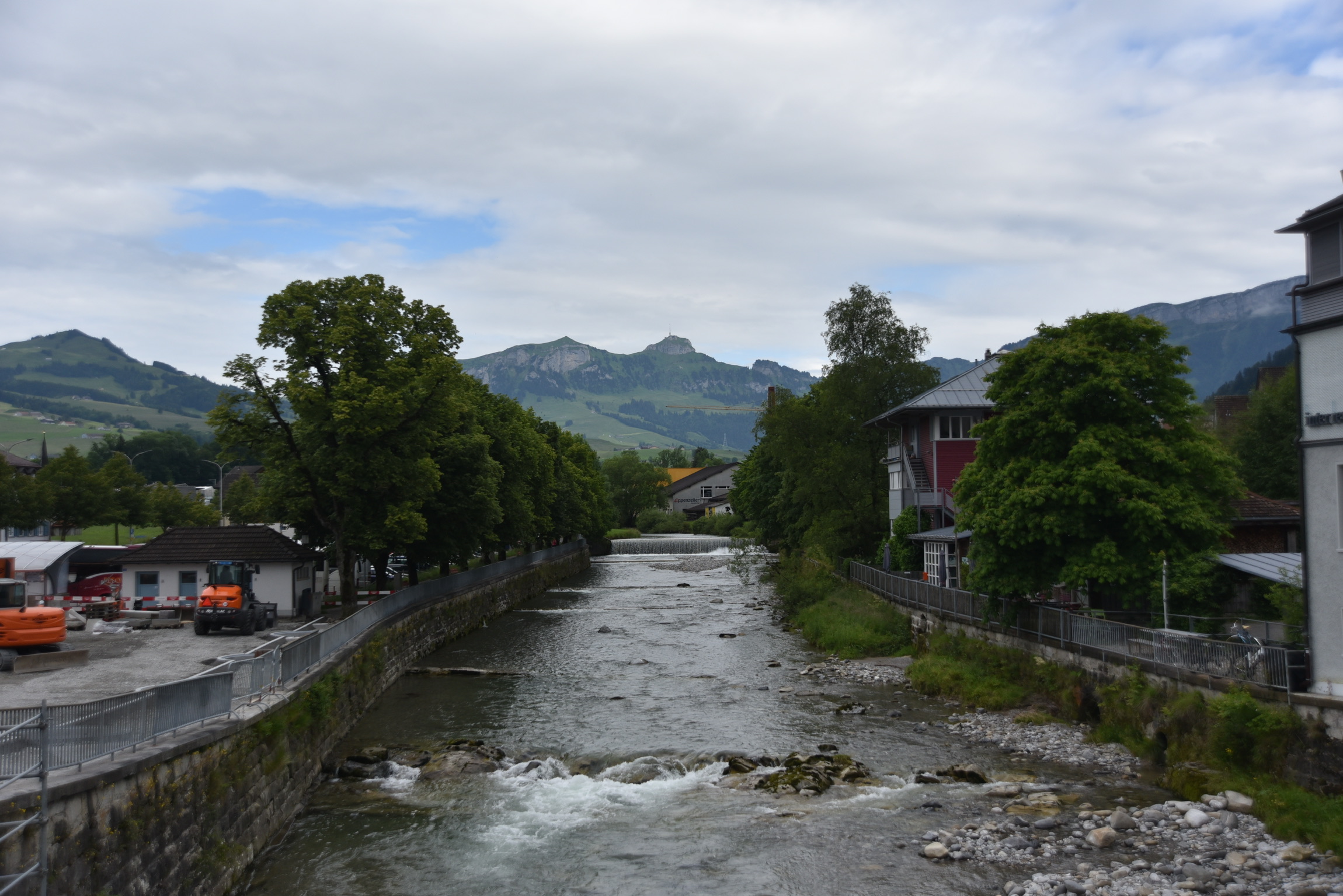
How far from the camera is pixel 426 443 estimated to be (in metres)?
36.1

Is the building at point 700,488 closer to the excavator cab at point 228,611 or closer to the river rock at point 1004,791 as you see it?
the excavator cab at point 228,611

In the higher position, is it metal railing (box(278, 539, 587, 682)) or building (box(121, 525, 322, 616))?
building (box(121, 525, 322, 616))

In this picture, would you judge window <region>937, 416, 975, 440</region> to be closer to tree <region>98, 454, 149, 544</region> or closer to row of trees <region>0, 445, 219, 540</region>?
row of trees <region>0, 445, 219, 540</region>

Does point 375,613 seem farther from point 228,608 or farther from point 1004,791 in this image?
point 1004,791

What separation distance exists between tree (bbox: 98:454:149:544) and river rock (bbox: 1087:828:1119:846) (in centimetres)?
6690

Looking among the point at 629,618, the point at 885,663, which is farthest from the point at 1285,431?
the point at 629,618

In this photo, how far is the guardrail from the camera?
37.2ft

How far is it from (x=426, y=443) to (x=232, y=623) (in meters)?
9.51

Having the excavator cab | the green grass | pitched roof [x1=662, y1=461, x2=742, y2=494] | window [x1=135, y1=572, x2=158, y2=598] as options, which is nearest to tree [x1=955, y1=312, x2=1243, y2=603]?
the excavator cab

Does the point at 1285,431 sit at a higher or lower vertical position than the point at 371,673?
higher

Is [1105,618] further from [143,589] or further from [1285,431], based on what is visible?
[1285,431]

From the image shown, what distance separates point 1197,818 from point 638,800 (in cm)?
1019

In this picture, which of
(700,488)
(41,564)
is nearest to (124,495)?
(41,564)

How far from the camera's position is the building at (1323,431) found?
1697 centimetres
